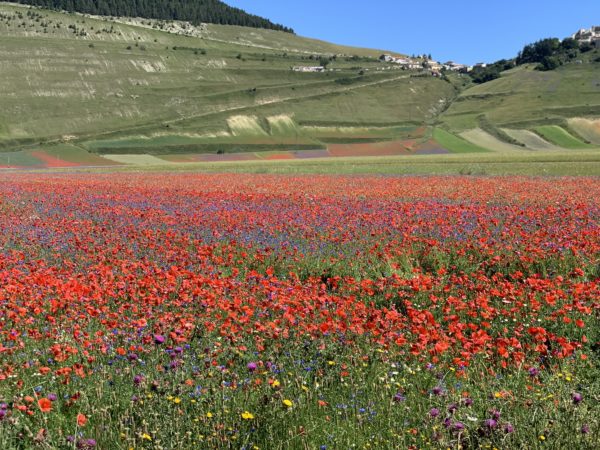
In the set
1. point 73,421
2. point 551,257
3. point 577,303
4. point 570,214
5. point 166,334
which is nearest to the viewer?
point 73,421

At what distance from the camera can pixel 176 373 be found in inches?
183

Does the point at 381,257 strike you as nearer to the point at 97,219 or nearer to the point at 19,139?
the point at 97,219

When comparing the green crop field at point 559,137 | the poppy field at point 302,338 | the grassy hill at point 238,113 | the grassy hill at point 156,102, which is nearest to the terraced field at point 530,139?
the grassy hill at point 238,113

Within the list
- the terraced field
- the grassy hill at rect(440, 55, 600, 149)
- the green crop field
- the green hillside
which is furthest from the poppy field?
the green hillside

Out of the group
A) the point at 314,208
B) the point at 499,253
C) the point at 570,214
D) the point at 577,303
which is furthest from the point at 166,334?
the point at 570,214

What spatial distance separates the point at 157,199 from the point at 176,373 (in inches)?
695

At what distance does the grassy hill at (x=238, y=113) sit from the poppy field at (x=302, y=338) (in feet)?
276

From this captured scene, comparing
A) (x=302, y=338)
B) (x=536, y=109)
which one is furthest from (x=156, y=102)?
(x=302, y=338)

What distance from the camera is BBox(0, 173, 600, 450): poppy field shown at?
4.08 meters

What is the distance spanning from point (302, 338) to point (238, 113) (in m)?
152

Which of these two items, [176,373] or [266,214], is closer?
[176,373]

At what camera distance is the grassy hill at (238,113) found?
116875 mm

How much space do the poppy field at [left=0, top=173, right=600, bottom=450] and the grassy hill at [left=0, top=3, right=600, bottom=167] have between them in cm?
8422

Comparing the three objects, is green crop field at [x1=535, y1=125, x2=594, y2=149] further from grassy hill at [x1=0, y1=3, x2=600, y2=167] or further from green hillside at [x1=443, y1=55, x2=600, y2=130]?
green hillside at [x1=443, y1=55, x2=600, y2=130]
